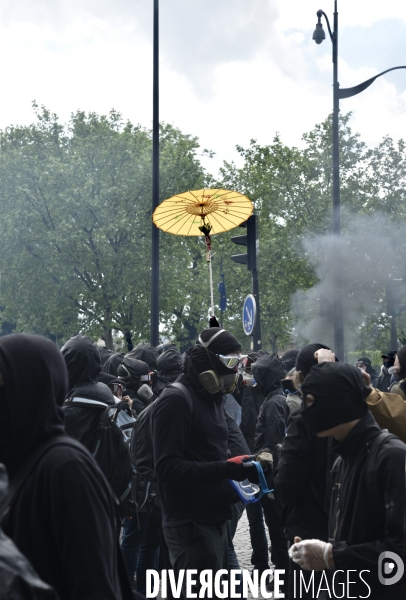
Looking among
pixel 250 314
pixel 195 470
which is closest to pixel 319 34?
pixel 250 314

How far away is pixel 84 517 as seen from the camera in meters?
2.09

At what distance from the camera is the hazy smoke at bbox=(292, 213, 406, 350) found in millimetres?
34312

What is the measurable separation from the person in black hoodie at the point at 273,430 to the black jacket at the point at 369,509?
11.7ft

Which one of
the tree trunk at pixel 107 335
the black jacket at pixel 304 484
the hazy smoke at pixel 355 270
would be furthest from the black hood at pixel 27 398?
the tree trunk at pixel 107 335

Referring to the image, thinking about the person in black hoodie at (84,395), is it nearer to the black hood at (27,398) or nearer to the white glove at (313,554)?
the white glove at (313,554)

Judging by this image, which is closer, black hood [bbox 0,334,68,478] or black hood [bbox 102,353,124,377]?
black hood [bbox 0,334,68,478]

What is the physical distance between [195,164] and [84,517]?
116 ft

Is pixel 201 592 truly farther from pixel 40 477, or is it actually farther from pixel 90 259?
pixel 90 259

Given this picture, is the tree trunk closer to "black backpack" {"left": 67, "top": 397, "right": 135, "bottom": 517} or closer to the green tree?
the green tree

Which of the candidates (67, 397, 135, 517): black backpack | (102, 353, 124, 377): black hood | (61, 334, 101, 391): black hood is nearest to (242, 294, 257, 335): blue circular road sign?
(102, 353, 124, 377): black hood

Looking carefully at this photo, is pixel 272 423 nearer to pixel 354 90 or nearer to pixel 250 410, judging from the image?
pixel 250 410

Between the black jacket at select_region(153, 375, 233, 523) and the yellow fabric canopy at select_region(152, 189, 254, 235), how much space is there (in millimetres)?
5303

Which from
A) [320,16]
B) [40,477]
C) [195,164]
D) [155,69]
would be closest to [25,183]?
[195,164]

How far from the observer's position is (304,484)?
4023mm
